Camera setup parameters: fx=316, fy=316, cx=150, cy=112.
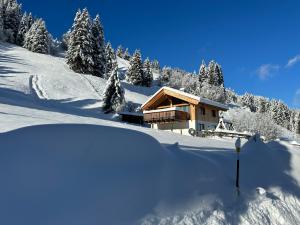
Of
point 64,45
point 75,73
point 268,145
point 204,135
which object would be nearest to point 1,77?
point 75,73

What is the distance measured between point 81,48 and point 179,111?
31940mm

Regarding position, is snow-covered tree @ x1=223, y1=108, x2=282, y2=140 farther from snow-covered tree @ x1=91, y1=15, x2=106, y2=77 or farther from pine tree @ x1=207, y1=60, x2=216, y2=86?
snow-covered tree @ x1=91, y1=15, x2=106, y2=77

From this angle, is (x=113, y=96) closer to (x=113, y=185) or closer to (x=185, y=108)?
(x=185, y=108)

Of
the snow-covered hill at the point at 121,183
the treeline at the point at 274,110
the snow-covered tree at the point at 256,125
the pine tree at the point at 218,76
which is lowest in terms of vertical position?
the snow-covered hill at the point at 121,183

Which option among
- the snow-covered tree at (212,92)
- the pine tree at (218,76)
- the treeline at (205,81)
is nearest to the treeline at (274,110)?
the pine tree at (218,76)

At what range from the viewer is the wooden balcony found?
4069cm

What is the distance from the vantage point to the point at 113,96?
46312mm

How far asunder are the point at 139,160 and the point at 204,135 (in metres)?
28.6

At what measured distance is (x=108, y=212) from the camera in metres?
6.40

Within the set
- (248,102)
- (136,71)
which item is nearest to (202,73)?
(248,102)

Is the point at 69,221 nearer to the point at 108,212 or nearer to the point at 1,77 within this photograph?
the point at 108,212

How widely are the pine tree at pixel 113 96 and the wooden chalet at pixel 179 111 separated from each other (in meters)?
3.99

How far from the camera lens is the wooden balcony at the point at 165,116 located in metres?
40.7

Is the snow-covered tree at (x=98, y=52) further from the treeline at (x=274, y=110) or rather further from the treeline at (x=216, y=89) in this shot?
the treeline at (x=274, y=110)
